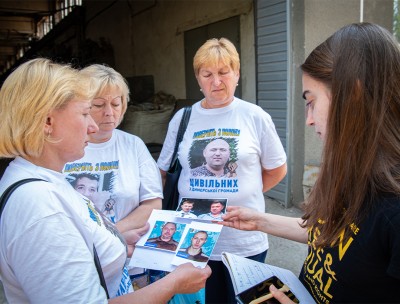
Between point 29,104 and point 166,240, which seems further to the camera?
point 166,240

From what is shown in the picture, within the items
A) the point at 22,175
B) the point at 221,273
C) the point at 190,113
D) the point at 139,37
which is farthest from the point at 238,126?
the point at 139,37

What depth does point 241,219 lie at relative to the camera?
5.86 ft

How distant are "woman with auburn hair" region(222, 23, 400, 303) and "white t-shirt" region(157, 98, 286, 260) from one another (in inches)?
36.8

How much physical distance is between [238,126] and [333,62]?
1.09 meters

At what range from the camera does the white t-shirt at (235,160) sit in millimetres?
2080

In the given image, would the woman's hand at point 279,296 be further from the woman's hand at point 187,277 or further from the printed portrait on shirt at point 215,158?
the printed portrait on shirt at point 215,158

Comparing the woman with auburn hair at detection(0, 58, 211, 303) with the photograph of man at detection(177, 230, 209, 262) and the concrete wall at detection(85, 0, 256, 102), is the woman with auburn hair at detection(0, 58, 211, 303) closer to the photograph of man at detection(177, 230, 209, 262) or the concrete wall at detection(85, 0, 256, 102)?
the photograph of man at detection(177, 230, 209, 262)

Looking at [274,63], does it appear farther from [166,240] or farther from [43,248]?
[43,248]

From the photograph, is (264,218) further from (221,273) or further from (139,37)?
(139,37)

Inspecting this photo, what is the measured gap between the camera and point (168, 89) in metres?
7.74

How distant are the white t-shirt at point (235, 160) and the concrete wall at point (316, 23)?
2.26 m

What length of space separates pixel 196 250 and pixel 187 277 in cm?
19

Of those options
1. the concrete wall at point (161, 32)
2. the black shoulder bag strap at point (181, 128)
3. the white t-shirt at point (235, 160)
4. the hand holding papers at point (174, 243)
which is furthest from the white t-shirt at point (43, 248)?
the concrete wall at point (161, 32)

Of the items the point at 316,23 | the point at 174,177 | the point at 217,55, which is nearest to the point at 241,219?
the point at 174,177
